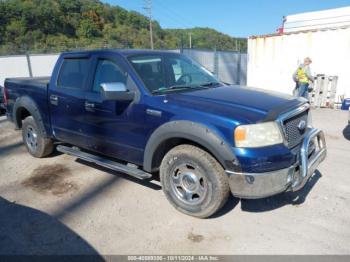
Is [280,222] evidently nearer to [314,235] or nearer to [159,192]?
[314,235]

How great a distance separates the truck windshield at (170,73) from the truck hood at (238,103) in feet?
0.87

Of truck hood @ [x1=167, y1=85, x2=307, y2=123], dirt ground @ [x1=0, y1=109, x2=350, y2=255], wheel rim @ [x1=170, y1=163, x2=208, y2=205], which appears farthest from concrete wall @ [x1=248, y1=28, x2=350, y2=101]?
wheel rim @ [x1=170, y1=163, x2=208, y2=205]

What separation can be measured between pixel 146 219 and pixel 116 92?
1500mm

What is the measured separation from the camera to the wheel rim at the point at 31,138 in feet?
18.3

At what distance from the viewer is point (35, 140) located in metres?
5.62

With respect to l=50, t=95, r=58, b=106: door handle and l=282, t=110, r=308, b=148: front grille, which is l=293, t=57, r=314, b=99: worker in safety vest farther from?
l=50, t=95, r=58, b=106: door handle

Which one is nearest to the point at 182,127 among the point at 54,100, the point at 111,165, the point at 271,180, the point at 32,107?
the point at 271,180

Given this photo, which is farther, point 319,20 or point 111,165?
point 319,20

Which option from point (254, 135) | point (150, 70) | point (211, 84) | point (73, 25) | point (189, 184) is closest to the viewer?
point (254, 135)

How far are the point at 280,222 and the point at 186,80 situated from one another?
2144 millimetres

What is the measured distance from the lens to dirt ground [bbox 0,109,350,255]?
3.07m

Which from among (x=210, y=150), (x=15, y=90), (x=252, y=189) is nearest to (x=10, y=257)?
(x=210, y=150)

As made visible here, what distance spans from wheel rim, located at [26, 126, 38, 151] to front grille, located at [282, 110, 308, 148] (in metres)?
4.27

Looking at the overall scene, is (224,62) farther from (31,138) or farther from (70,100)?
(70,100)
